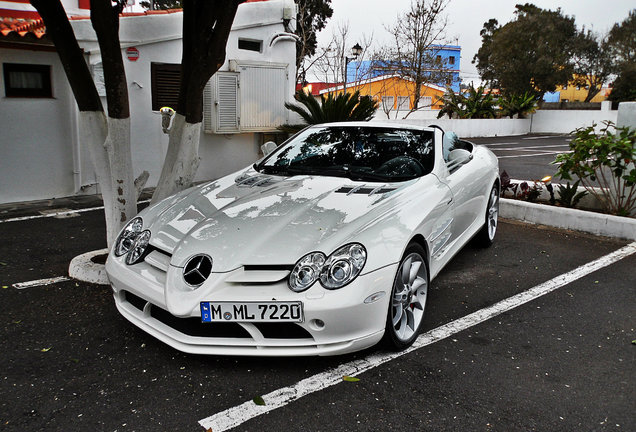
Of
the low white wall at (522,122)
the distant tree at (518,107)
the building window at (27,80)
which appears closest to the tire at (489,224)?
the building window at (27,80)

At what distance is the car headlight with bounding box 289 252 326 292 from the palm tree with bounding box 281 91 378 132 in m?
6.92

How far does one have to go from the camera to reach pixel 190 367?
3260 millimetres

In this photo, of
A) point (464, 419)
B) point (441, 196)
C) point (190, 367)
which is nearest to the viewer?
point (464, 419)

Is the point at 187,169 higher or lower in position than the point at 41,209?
higher

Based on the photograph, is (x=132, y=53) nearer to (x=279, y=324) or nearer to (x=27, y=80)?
(x=27, y=80)

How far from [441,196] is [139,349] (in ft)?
7.91

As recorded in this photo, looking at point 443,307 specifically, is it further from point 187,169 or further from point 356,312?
point 187,169

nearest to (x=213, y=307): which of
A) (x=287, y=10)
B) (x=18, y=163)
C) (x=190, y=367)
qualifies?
(x=190, y=367)

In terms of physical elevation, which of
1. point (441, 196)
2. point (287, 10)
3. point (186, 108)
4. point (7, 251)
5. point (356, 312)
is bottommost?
point (7, 251)

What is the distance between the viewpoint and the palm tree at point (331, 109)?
991cm

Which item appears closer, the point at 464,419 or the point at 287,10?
the point at 464,419

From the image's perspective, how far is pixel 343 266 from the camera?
3107 mm

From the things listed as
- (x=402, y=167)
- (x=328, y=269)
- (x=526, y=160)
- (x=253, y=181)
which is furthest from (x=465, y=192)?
(x=526, y=160)

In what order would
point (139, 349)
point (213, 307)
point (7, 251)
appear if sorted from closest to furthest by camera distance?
point (213, 307) → point (139, 349) → point (7, 251)
